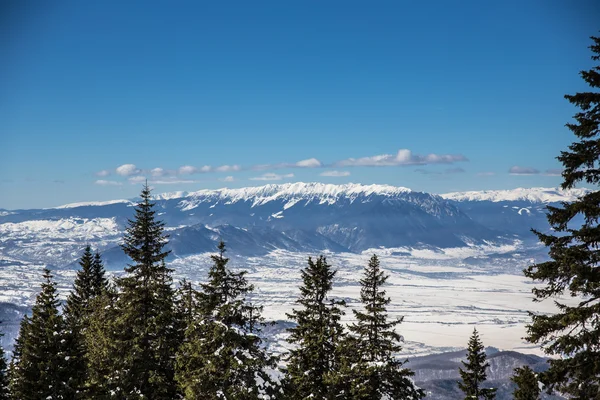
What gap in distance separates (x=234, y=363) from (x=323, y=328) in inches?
325

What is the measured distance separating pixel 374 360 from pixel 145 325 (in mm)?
12082

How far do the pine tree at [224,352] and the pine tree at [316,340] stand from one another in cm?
614

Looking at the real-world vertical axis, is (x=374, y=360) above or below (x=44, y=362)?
below

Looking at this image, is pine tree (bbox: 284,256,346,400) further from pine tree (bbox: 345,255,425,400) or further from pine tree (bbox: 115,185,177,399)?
pine tree (bbox: 115,185,177,399)

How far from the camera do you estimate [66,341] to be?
23.6 m

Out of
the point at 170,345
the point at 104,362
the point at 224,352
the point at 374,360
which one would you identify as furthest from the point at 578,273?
the point at 104,362

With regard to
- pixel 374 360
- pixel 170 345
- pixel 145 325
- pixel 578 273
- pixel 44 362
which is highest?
pixel 578 273

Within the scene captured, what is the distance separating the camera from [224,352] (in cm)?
1814

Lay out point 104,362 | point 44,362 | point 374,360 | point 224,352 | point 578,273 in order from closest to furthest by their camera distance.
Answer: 1. point 578,273
2. point 224,352
3. point 44,362
4. point 104,362
5. point 374,360

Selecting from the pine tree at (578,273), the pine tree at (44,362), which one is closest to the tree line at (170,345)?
the pine tree at (44,362)

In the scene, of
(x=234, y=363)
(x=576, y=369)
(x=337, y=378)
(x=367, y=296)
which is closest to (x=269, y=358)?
(x=234, y=363)

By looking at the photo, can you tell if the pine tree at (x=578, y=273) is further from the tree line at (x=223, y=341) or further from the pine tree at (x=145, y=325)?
the pine tree at (x=145, y=325)

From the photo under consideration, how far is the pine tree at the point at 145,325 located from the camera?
23.2 meters

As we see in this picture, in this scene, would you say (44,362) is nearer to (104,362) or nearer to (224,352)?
(104,362)
